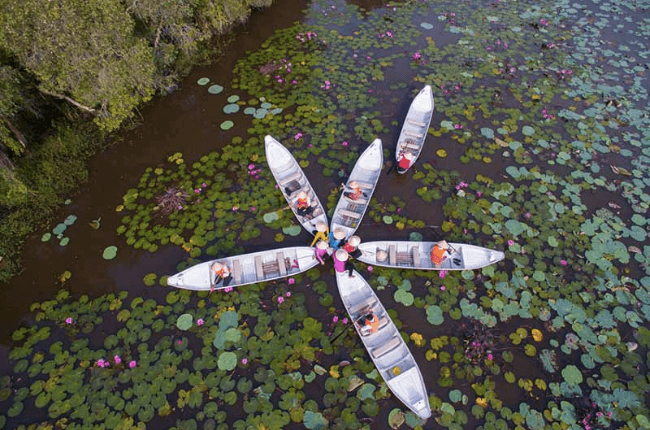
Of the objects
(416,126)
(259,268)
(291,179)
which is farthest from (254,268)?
(416,126)

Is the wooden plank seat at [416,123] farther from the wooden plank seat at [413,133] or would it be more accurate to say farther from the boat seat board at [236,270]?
the boat seat board at [236,270]

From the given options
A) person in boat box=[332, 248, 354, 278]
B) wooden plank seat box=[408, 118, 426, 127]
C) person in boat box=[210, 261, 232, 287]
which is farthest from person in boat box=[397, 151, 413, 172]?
person in boat box=[210, 261, 232, 287]

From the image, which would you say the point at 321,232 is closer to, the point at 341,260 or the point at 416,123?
the point at 341,260

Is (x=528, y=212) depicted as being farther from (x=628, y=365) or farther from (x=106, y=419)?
(x=106, y=419)

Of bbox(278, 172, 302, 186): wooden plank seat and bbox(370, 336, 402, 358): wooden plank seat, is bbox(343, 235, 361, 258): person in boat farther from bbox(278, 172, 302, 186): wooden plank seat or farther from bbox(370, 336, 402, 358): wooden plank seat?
bbox(278, 172, 302, 186): wooden plank seat

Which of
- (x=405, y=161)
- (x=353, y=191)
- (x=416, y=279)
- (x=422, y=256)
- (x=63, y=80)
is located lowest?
(x=416, y=279)

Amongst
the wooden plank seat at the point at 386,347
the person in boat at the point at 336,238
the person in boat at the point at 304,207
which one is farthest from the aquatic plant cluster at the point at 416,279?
the person in boat at the point at 336,238
